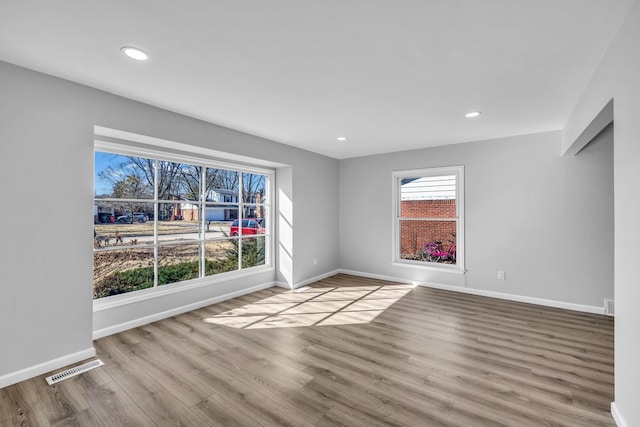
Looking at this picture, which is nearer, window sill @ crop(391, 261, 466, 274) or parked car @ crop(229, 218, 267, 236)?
parked car @ crop(229, 218, 267, 236)

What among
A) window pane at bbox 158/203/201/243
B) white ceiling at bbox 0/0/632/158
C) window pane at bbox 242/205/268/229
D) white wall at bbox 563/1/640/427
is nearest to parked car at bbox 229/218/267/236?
window pane at bbox 242/205/268/229

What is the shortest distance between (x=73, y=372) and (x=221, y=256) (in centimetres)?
222

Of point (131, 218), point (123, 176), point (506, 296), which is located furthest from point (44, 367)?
point (506, 296)

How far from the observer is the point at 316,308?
404cm

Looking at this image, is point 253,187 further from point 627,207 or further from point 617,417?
point 617,417

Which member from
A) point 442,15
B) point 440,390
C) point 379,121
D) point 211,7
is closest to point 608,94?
point 442,15

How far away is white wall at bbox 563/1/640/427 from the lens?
5.17 feet

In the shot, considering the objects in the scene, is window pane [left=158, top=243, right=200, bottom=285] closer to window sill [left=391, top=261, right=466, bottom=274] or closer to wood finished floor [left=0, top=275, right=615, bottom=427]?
wood finished floor [left=0, top=275, right=615, bottom=427]

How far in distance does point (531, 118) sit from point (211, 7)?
3.67m

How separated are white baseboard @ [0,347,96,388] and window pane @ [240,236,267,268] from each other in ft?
7.77

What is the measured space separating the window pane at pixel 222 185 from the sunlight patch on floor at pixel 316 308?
1634mm

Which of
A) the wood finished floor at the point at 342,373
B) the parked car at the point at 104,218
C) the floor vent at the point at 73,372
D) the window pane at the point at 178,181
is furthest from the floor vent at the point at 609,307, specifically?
the parked car at the point at 104,218

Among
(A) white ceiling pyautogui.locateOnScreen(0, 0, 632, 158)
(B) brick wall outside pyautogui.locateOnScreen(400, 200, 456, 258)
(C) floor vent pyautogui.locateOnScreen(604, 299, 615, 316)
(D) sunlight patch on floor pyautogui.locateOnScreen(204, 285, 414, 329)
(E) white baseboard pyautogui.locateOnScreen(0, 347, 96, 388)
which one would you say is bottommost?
(D) sunlight patch on floor pyautogui.locateOnScreen(204, 285, 414, 329)

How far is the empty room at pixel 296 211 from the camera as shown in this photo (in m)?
1.82
